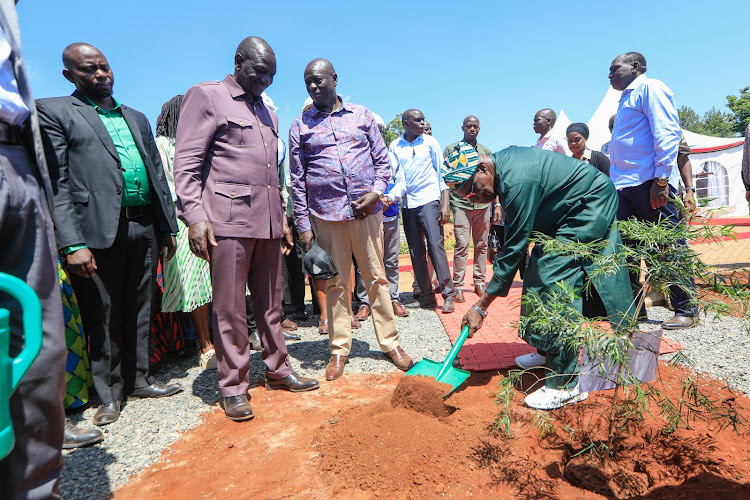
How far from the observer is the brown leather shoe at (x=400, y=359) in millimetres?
3580

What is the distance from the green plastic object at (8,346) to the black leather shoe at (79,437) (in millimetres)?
1791

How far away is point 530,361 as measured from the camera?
3.40 m

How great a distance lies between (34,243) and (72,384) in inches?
79.5

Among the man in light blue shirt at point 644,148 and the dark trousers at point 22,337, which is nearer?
the dark trousers at point 22,337

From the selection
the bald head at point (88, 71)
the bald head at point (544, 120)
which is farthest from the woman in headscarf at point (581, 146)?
the bald head at point (88, 71)

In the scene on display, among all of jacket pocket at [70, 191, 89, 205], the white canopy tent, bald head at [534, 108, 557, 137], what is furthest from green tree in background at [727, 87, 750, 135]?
jacket pocket at [70, 191, 89, 205]

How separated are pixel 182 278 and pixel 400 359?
1861 mm

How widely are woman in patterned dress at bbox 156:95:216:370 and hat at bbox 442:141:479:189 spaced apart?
86.0 inches

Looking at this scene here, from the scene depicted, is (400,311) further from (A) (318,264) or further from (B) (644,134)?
(B) (644,134)

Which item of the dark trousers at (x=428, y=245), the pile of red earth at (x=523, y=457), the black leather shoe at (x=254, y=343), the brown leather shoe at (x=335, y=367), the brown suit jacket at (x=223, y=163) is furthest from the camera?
the dark trousers at (x=428, y=245)

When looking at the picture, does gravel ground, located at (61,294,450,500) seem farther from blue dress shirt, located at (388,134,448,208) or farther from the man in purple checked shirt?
blue dress shirt, located at (388,134,448,208)

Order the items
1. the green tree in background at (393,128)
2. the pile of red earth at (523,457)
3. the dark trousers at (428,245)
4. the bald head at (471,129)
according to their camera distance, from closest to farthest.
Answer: the pile of red earth at (523,457), the dark trousers at (428,245), the bald head at (471,129), the green tree in background at (393,128)

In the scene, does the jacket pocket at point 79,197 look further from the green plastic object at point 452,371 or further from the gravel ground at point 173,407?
the green plastic object at point 452,371

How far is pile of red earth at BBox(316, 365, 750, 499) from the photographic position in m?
2.03
